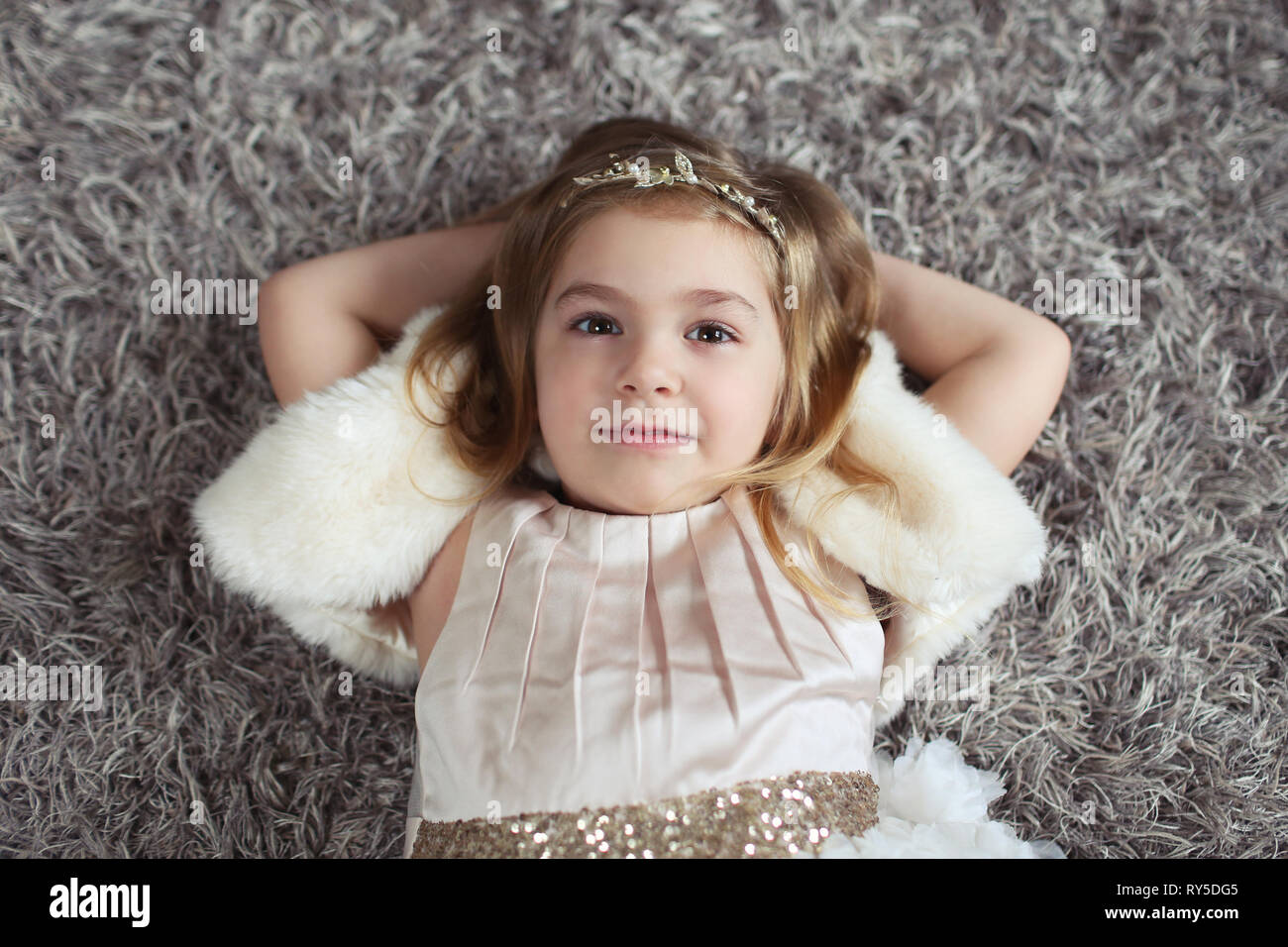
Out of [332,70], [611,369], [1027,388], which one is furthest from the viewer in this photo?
[332,70]

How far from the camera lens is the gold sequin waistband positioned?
0.84 meters

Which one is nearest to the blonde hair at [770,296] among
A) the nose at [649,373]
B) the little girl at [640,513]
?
the little girl at [640,513]

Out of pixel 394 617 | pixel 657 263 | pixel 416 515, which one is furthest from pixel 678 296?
pixel 394 617

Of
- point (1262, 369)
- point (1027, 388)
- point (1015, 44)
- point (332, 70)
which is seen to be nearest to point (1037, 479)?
point (1027, 388)

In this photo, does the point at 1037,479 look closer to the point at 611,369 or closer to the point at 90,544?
the point at 611,369

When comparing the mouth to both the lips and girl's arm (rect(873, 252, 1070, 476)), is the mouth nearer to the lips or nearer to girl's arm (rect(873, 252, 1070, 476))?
the lips

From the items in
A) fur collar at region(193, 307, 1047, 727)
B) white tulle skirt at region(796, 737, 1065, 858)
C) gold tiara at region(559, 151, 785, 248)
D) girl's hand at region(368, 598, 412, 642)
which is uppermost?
gold tiara at region(559, 151, 785, 248)

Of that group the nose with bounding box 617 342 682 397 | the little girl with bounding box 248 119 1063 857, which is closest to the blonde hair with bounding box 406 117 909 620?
the little girl with bounding box 248 119 1063 857

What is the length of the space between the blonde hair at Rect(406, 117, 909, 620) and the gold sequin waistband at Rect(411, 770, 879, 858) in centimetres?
20

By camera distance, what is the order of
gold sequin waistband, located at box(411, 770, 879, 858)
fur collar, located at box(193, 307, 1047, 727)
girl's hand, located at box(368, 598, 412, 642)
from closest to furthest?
gold sequin waistband, located at box(411, 770, 879, 858)
fur collar, located at box(193, 307, 1047, 727)
girl's hand, located at box(368, 598, 412, 642)

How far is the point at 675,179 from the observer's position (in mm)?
981

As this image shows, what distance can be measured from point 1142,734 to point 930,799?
30 centimetres

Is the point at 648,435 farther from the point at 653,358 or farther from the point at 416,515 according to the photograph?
the point at 416,515

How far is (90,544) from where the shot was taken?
1116 mm
